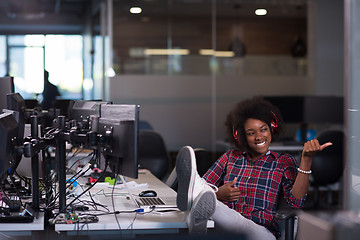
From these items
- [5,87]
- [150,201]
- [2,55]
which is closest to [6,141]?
[150,201]

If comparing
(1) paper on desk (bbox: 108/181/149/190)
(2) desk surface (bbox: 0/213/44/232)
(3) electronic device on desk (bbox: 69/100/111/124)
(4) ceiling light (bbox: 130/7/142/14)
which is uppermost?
(4) ceiling light (bbox: 130/7/142/14)


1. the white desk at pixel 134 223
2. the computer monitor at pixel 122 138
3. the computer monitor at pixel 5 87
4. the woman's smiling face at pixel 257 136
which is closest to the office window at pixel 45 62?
the computer monitor at pixel 5 87

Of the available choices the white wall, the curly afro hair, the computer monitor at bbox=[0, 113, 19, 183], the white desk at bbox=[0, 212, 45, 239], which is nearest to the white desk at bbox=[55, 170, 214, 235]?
the white desk at bbox=[0, 212, 45, 239]

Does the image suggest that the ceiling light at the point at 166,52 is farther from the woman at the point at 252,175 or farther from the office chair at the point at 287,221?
the office chair at the point at 287,221

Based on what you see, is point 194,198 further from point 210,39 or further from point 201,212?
point 210,39

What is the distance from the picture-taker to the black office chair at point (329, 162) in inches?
241

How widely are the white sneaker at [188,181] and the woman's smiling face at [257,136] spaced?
Answer: 2.34ft

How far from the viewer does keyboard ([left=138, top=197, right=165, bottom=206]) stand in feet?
9.89

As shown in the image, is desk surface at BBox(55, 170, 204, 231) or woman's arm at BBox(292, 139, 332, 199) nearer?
desk surface at BBox(55, 170, 204, 231)

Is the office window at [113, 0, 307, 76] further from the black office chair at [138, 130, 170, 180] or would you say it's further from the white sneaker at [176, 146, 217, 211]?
the white sneaker at [176, 146, 217, 211]

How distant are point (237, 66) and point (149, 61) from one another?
126cm

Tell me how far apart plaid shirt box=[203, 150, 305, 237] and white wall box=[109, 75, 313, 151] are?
4.53 m

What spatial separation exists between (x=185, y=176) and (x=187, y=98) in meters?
5.40

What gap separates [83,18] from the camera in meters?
8.68
